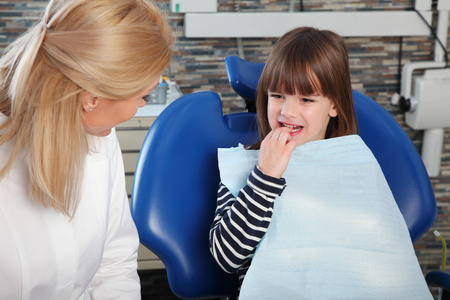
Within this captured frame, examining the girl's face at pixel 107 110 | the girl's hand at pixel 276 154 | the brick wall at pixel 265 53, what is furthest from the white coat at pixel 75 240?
the brick wall at pixel 265 53

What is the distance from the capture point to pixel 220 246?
109cm

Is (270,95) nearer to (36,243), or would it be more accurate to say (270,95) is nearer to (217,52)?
(36,243)

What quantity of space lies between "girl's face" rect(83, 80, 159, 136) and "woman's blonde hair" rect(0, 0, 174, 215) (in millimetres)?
26

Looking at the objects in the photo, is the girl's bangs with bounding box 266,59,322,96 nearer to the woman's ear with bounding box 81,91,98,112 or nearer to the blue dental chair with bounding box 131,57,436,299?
the blue dental chair with bounding box 131,57,436,299

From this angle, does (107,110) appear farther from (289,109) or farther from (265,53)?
(265,53)

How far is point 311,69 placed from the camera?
116cm

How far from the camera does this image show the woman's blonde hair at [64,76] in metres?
0.80

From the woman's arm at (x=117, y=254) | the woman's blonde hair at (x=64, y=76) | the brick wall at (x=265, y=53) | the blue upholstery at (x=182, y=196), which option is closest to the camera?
the woman's blonde hair at (x=64, y=76)

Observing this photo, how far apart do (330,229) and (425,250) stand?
74.9 inches

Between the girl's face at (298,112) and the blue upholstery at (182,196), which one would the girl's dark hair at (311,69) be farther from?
the blue upholstery at (182,196)

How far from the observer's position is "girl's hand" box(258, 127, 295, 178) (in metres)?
1.08

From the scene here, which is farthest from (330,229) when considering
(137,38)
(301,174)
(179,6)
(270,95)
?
(179,6)

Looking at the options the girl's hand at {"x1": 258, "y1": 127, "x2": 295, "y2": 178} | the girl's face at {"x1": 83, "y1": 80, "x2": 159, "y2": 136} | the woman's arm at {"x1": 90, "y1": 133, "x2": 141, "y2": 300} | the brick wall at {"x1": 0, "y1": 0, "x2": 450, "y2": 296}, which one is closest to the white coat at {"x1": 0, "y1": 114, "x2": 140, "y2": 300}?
the woman's arm at {"x1": 90, "y1": 133, "x2": 141, "y2": 300}

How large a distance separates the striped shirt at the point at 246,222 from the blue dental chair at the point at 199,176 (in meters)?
0.10
